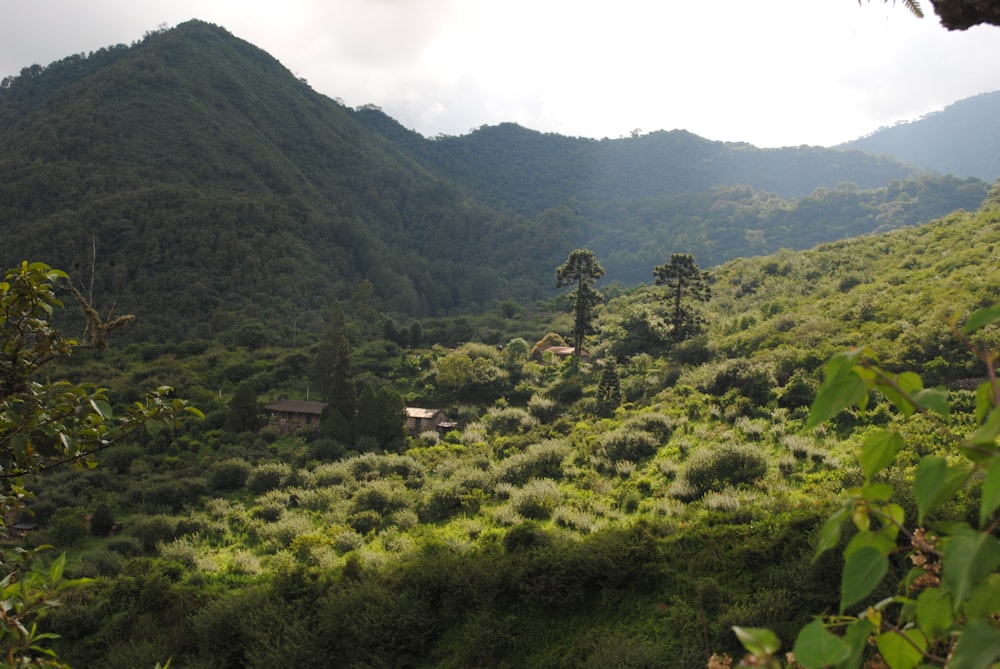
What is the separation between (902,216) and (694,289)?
105 meters

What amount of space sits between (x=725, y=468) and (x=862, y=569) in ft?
42.4

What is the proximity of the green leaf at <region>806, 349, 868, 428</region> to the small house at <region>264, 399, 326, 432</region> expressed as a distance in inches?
1220

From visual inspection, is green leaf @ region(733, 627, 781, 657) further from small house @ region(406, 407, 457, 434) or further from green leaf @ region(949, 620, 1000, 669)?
small house @ region(406, 407, 457, 434)

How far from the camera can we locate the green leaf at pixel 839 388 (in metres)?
1.06

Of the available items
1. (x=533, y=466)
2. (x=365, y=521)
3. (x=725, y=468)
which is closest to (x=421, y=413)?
(x=533, y=466)

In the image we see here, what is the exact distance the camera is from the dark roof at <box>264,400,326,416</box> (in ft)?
102

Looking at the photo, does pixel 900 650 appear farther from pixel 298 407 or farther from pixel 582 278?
pixel 582 278

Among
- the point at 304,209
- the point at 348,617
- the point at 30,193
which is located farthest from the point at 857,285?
the point at 30,193

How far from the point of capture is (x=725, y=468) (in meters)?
12.9

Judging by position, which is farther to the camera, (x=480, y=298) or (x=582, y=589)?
(x=480, y=298)

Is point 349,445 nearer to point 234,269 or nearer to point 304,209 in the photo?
point 234,269

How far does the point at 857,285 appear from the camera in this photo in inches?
1179

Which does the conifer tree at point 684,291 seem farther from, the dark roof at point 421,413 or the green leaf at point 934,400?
the green leaf at point 934,400

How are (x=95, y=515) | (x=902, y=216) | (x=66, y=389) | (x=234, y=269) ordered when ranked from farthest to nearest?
1. (x=902, y=216)
2. (x=234, y=269)
3. (x=95, y=515)
4. (x=66, y=389)
